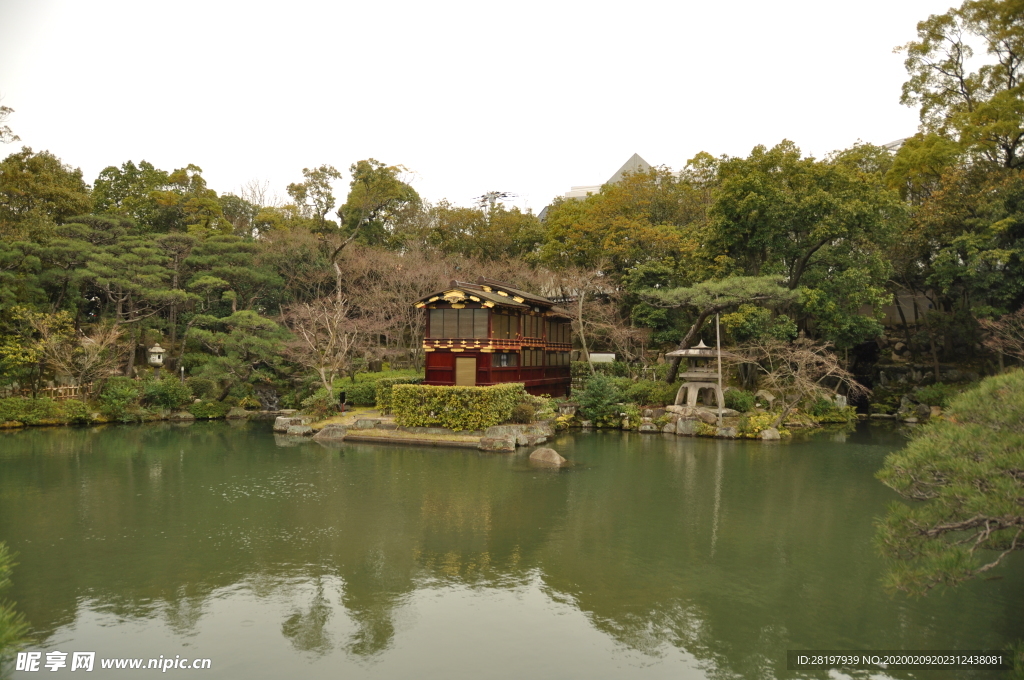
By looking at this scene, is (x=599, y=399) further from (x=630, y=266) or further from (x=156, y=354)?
(x=156, y=354)

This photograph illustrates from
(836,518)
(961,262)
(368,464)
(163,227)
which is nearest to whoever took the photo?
(836,518)

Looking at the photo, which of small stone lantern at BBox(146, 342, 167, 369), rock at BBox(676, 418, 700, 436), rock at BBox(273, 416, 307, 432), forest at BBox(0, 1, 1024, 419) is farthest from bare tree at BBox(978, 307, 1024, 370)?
small stone lantern at BBox(146, 342, 167, 369)

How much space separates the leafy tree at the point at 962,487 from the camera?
17.4ft

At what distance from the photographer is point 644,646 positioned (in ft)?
23.7

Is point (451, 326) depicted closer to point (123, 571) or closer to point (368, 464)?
point (368, 464)

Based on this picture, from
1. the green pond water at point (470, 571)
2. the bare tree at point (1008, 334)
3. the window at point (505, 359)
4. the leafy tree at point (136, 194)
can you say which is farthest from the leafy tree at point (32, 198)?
the bare tree at point (1008, 334)

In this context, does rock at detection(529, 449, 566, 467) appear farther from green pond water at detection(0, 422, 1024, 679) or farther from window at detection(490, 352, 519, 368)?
window at detection(490, 352, 519, 368)

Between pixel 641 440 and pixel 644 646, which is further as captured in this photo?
pixel 641 440

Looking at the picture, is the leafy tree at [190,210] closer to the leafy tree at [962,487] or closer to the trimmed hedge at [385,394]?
the trimmed hedge at [385,394]

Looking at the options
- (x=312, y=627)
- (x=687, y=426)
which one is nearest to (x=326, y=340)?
(x=687, y=426)

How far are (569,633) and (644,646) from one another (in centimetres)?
90

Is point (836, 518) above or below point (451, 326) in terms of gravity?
below

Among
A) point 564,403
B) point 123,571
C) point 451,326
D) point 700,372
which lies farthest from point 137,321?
point 700,372

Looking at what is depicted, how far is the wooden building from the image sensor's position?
2469 cm
